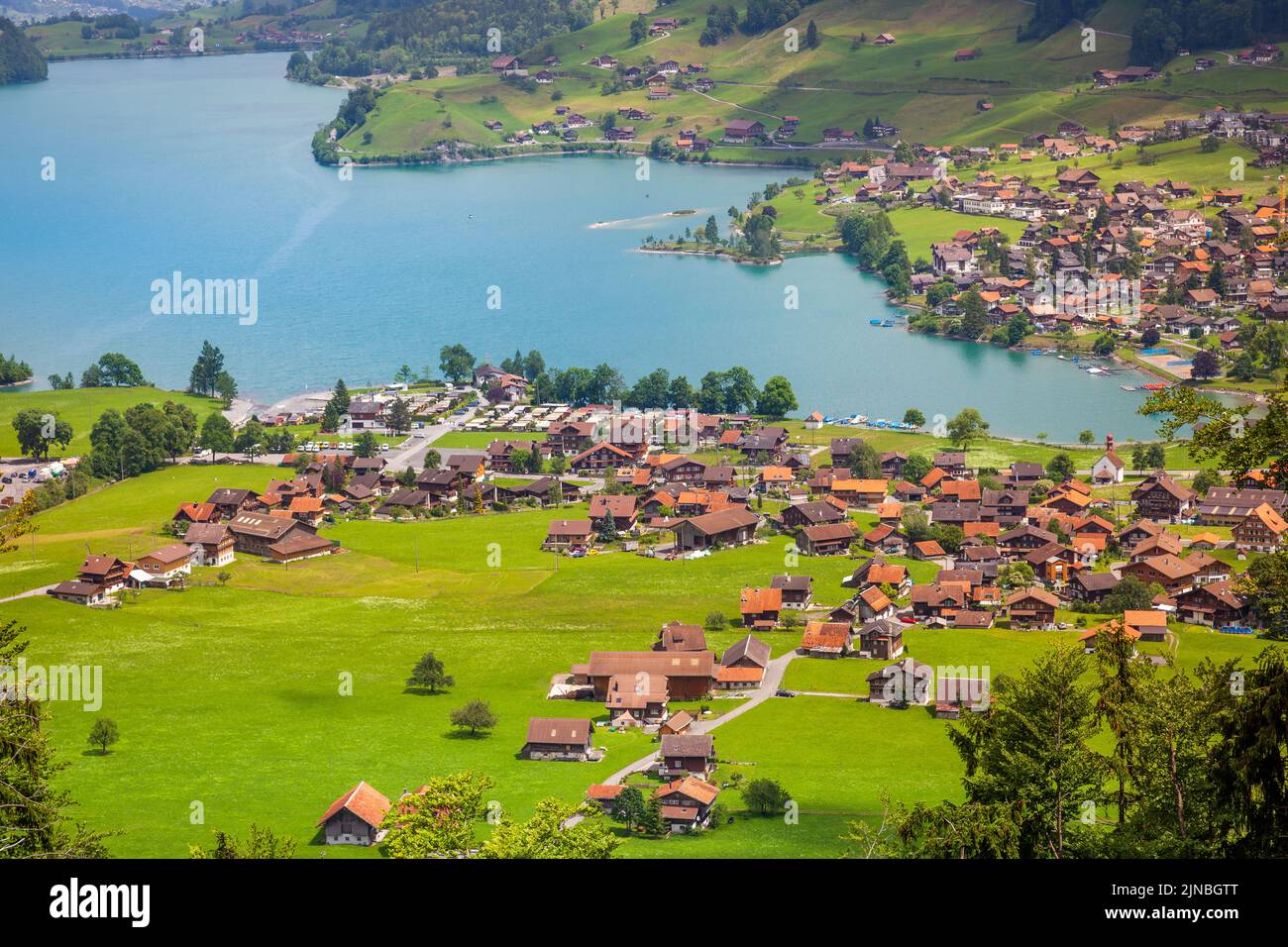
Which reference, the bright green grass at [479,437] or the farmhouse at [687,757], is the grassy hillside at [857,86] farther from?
the farmhouse at [687,757]

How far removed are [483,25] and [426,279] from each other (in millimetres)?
91649

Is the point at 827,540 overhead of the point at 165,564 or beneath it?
overhead

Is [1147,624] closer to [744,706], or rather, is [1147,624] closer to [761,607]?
[761,607]

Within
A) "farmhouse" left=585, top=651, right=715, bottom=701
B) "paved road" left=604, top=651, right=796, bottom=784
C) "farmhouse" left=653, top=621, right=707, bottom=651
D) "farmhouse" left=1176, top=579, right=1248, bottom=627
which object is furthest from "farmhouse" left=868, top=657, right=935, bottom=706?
"farmhouse" left=1176, top=579, right=1248, bottom=627

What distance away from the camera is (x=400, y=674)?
4356cm

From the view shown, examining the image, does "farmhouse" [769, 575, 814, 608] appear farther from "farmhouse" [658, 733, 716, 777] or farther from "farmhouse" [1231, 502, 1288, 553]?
"farmhouse" [1231, 502, 1288, 553]

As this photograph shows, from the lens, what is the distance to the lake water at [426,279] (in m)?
85.6

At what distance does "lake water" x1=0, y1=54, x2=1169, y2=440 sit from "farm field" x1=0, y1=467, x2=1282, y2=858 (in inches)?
1068

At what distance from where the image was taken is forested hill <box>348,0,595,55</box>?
185 meters

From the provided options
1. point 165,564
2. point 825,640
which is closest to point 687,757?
point 825,640

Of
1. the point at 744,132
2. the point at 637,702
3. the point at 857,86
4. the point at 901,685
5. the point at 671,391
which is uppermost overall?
the point at 857,86
